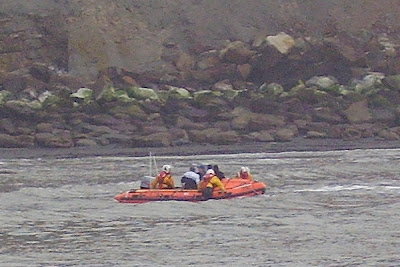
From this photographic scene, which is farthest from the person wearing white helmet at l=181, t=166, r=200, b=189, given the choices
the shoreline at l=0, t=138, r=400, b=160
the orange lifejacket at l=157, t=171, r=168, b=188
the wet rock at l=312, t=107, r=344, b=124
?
the wet rock at l=312, t=107, r=344, b=124

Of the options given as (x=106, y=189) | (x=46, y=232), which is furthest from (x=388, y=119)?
(x=46, y=232)

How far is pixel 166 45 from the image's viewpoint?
50188 mm

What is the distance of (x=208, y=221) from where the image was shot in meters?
24.1

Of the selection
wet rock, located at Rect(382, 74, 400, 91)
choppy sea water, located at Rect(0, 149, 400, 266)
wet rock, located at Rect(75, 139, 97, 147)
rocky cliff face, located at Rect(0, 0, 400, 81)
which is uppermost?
rocky cliff face, located at Rect(0, 0, 400, 81)

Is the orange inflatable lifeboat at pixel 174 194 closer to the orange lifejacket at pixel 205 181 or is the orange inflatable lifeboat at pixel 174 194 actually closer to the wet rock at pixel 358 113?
the orange lifejacket at pixel 205 181

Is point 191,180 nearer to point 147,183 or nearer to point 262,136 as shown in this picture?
point 147,183

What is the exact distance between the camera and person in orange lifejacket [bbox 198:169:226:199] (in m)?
26.6

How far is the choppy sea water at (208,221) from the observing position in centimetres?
2047

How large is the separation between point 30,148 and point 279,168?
34.1 feet

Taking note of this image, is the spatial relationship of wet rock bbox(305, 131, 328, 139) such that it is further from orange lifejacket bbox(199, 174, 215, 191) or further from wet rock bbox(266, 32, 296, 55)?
orange lifejacket bbox(199, 174, 215, 191)

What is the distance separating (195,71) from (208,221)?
24.7m

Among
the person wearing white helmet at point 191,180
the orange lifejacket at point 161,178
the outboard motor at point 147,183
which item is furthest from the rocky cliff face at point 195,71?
the person wearing white helmet at point 191,180

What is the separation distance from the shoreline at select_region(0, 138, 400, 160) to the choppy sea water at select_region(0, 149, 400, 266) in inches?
189

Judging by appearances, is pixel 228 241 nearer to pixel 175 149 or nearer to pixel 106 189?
pixel 106 189
